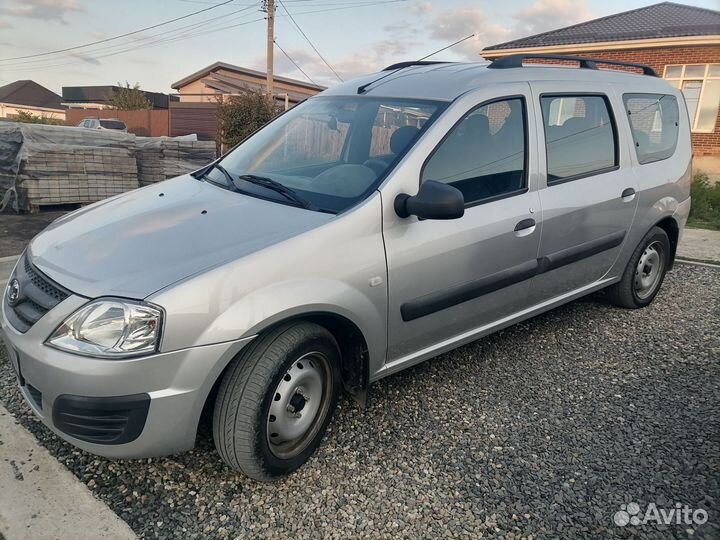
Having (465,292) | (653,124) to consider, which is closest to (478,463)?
(465,292)

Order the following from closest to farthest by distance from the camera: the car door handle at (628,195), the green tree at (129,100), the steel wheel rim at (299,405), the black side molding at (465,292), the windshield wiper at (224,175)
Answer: the steel wheel rim at (299,405), the black side molding at (465,292), the windshield wiper at (224,175), the car door handle at (628,195), the green tree at (129,100)

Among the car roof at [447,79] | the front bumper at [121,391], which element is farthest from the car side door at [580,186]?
the front bumper at [121,391]

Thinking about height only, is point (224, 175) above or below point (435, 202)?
→ above

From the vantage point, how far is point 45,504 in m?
2.23

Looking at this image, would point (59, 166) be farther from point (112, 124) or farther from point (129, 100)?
point (129, 100)

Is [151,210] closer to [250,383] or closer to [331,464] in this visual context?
[250,383]

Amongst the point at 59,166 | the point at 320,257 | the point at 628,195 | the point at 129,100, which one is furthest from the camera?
the point at 129,100

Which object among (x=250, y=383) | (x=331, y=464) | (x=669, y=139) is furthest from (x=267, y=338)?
(x=669, y=139)

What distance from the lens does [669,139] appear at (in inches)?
174

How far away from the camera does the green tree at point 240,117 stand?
1303 centimetres

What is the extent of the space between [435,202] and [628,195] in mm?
2237

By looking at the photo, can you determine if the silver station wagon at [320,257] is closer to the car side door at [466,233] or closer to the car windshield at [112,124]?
the car side door at [466,233]

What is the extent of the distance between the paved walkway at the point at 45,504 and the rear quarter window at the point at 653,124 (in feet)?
13.7

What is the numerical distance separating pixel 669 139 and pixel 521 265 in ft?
7.31
